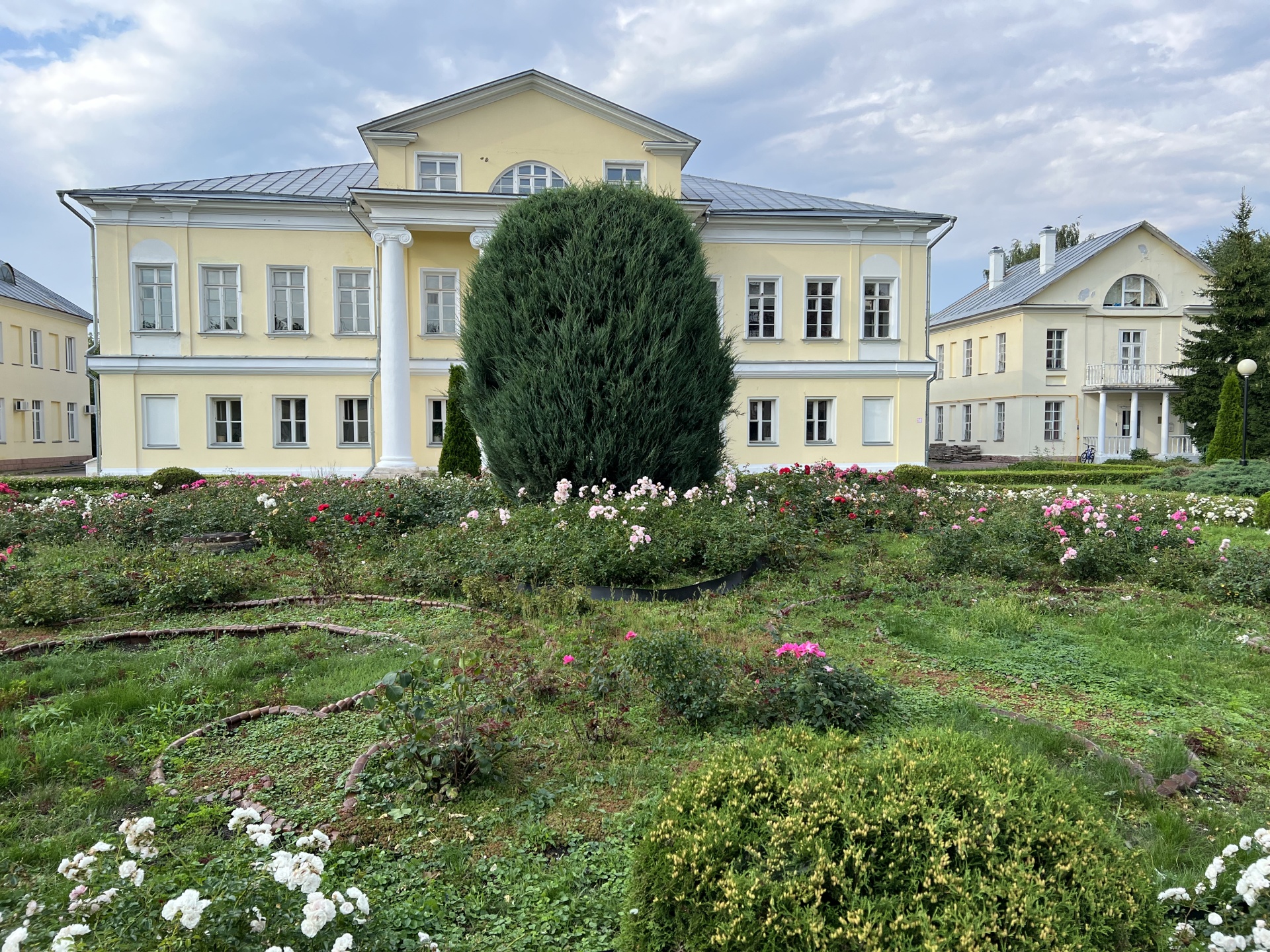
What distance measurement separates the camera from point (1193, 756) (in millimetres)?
3678

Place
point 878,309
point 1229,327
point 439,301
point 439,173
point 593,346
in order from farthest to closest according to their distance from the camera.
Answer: point 1229,327, point 878,309, point 439,301, point 439,173, point 593,346

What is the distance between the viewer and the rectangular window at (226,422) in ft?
67.7

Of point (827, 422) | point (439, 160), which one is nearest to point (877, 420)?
point (827, 422)

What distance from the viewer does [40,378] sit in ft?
110

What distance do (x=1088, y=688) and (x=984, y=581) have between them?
2.65 metres

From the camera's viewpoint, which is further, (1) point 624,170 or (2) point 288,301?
(1) point 624,170

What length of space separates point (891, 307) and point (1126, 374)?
15.2 meters

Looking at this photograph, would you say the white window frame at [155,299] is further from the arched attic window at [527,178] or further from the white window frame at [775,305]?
the white window frame at [775,305]

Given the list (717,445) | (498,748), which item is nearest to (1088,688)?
(498,748)

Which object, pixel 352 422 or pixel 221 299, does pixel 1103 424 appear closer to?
pixel 352 422

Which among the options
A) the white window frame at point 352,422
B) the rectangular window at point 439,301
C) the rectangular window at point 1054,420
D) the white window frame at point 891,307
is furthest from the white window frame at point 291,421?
the rectangular window at point 1054,420

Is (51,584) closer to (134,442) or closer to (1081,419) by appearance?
(134,442)

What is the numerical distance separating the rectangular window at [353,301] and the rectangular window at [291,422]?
7.74 ft

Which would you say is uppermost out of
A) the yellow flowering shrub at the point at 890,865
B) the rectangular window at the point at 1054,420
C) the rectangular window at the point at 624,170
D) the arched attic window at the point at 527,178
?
the rectangular window at the point at 624,170
